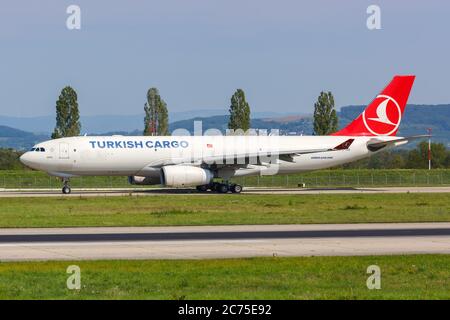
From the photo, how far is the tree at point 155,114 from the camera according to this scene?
13312 cm

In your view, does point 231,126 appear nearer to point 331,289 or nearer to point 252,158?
point 252,158

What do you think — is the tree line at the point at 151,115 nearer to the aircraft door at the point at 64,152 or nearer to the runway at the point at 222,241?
the aircraft door at the point at 64,152

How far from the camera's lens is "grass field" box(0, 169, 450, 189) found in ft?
267

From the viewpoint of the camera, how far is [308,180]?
8469cm

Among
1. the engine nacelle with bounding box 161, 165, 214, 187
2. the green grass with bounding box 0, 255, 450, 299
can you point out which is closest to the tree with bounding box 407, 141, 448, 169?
the engine nacelle with bounding box 161, 165, 214, 187

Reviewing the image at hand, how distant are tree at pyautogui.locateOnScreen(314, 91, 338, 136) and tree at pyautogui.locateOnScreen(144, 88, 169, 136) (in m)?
22.7

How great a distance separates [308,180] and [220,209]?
39.1m

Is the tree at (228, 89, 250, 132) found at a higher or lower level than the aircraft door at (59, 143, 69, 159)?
higher

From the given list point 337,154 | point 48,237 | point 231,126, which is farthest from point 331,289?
point 231,126

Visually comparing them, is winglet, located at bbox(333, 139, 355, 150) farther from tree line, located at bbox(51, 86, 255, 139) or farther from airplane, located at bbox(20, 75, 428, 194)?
tree line, located at bbox(51, 86, 255, 139)

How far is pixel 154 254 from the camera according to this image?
1048 inches

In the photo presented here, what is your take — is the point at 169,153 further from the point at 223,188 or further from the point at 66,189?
the point at 66,189

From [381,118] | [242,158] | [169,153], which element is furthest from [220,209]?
[381,118]
